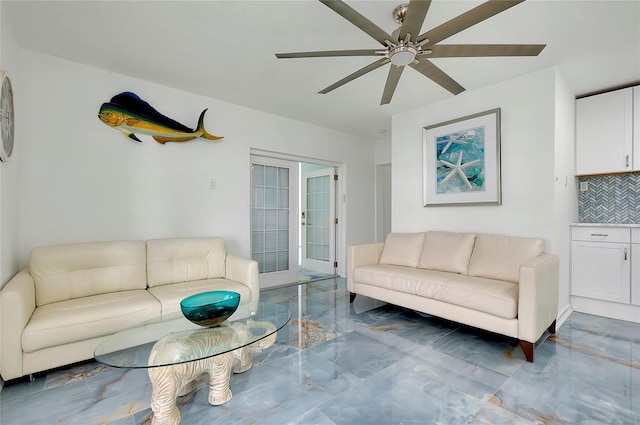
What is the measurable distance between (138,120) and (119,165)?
0.50 m

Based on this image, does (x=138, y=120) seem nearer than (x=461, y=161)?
Yes

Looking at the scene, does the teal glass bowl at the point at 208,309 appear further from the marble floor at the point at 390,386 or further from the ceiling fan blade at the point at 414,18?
the ceiling fan blade at the point at 414,18

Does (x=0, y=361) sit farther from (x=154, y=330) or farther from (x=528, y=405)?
(x=528, y=405)

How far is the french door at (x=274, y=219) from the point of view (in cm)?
415

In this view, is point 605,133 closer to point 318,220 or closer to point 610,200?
point 610,200

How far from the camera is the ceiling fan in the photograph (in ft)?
4.59

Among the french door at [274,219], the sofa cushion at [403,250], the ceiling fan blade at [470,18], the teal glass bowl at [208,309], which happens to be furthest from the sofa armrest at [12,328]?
the sofa cushion at [403,250]

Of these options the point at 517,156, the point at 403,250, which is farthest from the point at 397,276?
the point at 517,156

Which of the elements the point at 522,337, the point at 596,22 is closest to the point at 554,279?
the point at 522,337

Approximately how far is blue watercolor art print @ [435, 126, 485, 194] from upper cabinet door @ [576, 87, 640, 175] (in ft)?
3.98

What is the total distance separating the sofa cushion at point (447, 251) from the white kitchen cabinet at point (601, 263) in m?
1.22

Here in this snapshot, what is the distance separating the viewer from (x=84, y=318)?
1926mm

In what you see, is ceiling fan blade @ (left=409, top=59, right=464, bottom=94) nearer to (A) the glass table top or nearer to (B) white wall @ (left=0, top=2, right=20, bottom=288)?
(A) the glass table top

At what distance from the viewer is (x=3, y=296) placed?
5.56 feet
